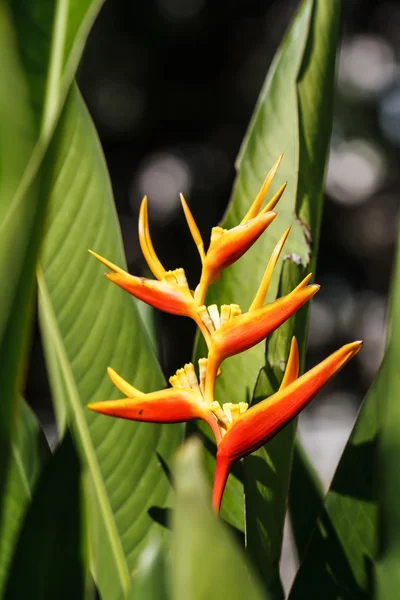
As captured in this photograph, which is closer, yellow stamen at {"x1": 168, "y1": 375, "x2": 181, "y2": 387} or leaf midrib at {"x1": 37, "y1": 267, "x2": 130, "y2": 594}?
yellow stamen at {"x1": 168, "y1": 375, "x2": 181, "y2": 387}

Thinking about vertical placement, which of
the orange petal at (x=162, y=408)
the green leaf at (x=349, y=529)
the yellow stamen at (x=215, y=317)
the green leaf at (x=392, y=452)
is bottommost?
the green leaf at (x=349, y=529)

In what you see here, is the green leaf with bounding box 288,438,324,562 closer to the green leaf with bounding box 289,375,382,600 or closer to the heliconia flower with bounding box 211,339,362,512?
the green leaf with bounding box 289,375,382,600

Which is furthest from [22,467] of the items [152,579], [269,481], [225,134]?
[225,134]

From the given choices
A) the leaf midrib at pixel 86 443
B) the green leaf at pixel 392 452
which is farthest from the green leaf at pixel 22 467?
the green leaf at pixel 392 452

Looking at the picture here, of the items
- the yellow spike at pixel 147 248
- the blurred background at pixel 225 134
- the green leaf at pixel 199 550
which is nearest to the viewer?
the green leaf at pixel 199 550

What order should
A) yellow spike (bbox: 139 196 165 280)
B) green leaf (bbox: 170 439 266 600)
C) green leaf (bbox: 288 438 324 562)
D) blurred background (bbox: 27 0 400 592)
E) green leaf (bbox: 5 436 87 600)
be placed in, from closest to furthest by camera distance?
green leaf (bbox: 170 439 266 600) → green leaf (bbox: 5 436 87 600) → yellow spike (bbox: 139 196 165 280) → green leaf (bbox: 288 438 324 562) → blurred background (bbox: 27 0 400 592)

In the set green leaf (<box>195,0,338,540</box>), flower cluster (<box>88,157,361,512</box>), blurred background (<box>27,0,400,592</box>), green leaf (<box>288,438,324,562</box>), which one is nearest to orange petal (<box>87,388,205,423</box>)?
flower cluster (<box>88,157,361,512</box>)

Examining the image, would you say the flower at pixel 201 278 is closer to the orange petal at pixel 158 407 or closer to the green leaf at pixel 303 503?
the orange petal at pixel 158 407
